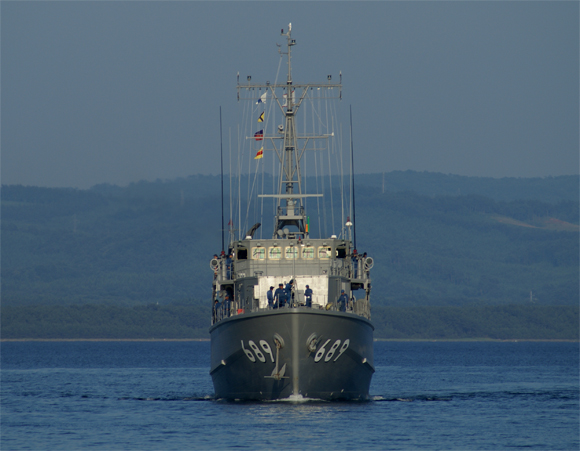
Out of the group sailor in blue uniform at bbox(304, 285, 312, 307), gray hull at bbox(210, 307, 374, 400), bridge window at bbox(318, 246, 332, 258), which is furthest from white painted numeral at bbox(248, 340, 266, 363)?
bridge window at bbox(318, 246, 332, 258)

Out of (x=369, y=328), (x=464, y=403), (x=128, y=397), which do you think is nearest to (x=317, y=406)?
(x=369, y=328)

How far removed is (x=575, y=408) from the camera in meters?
45.7

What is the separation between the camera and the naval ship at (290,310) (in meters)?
37.9

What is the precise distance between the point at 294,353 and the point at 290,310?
5.11 ft

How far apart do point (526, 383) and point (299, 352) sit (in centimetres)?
2908

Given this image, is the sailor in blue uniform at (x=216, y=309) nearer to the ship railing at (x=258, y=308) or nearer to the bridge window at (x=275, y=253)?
the ship railing at (x=258, y=308)

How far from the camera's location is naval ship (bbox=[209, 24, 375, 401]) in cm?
3794

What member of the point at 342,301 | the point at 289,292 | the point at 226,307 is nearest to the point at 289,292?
the point at 289,292

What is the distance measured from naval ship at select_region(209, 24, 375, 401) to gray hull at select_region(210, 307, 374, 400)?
1.4 inches

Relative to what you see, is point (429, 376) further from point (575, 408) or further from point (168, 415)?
point (168, 415)

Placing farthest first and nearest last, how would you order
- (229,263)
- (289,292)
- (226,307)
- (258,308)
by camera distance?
(229,263), (226,307), (258,308), (289,292)

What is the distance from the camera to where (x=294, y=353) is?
124 ft

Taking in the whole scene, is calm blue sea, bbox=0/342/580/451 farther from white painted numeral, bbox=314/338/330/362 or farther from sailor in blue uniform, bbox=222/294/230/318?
sailor in blue uniform, bbox=222/294/230/318

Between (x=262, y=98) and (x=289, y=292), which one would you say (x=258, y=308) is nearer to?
(x=289, y=292)
